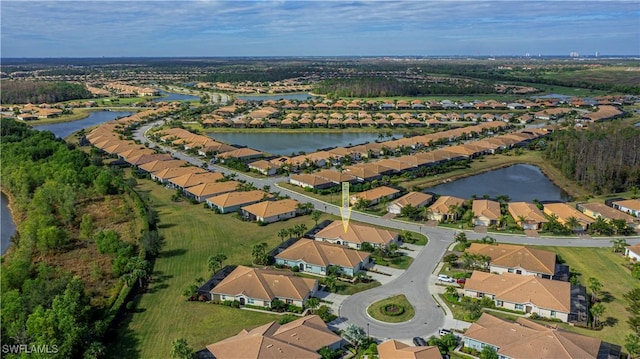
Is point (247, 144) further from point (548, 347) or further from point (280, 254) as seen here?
point (548, 347)

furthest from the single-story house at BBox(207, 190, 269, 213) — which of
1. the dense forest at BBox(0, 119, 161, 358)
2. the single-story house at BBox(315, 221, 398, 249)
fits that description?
the single-story house at BBox(315, 221, 398, 249)

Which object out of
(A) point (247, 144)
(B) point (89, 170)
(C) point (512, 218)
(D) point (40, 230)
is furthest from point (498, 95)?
(D) point (40, 230)

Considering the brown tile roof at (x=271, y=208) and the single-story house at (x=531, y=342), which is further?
the brown tile roof at (x=271, y=208)

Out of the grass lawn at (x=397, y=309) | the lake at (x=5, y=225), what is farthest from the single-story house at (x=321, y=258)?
the lake at (x=5, y=225)

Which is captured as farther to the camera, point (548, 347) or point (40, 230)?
point (40, 230)

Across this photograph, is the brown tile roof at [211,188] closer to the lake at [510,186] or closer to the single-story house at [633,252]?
the lake at [510,186]

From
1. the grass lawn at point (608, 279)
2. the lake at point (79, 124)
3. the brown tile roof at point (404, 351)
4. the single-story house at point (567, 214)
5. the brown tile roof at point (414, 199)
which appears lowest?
the grass lawn at point (608, 279)

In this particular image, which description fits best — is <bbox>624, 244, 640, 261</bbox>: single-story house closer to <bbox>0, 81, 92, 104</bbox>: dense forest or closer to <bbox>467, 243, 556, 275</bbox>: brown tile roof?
<bbox>467, 243, 556, 275</bbox>: brown tile roof
